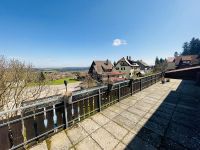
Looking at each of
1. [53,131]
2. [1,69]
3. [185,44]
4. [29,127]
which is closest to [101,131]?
[53,131]

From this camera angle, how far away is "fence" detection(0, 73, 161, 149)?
257cm

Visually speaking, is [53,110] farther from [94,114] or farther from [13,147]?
[94,114]

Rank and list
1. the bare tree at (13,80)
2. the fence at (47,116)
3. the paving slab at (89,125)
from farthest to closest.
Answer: the bare tree at (13,80) < the paving slab at (89,125) < the fence at (47,116)

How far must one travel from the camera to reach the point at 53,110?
328cm

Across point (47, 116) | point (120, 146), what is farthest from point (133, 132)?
point (47, 116)

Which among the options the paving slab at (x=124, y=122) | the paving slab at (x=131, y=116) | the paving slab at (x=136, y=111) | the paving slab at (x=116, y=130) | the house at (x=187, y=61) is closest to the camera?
the paving slab at (x=116, y=130)

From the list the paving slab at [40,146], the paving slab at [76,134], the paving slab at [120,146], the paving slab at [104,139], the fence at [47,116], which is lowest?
the paving slab at [120,146]

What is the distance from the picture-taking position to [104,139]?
3.20 m

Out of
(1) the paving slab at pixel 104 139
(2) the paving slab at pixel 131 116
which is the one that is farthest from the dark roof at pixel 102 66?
(1) the paving slab at pixel 104 139

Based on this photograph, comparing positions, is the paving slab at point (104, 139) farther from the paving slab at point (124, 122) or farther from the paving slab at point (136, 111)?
the paving slab at point (136, 111)

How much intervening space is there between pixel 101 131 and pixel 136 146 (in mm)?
1158

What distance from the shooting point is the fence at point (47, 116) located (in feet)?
8.43

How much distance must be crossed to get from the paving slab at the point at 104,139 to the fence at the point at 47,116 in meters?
0.98

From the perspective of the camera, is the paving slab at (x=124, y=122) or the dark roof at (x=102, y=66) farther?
the dark roof at (x=102, y=66)
